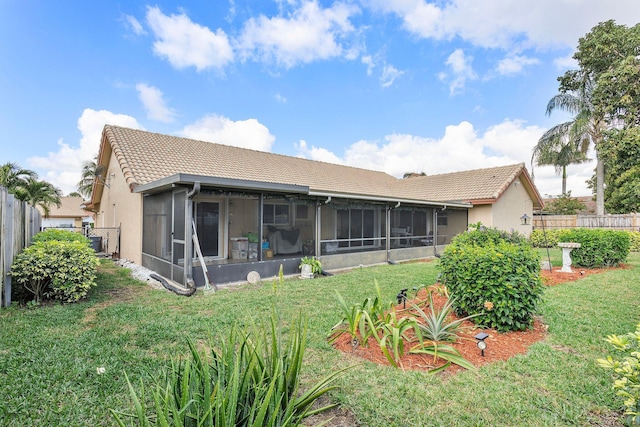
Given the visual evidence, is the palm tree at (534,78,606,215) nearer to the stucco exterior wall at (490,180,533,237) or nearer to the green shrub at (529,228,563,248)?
the green shrub at (529,228,563,248)

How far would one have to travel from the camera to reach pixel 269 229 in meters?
9.30

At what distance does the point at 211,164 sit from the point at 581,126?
22363 mm

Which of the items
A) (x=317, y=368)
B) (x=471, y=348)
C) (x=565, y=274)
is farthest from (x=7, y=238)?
(x=565, y=274)

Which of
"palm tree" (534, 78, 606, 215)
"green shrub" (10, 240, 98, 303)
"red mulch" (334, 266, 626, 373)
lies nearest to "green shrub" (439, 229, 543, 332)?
"red mulch" (334, 266, 626, 373)

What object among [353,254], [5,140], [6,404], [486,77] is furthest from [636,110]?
[5,140]

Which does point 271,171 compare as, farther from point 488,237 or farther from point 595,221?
point 595,221

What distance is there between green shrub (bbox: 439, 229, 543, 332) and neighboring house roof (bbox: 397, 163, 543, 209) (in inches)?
465

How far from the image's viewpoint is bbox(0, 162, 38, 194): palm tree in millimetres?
21406

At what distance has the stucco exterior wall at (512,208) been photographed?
52.0 feet

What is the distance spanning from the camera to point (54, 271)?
578 cm

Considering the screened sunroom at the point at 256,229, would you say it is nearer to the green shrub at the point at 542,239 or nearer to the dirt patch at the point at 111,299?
the dirt patch at the point at 111,299

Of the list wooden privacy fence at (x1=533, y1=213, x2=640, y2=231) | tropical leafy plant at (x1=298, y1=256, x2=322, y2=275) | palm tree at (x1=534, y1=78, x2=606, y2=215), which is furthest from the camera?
palm tree at (x1=534, y1=78, x2=606, y2=215)

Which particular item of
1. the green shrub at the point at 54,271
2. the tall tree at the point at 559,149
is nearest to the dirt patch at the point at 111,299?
the green shrub at the point at 54,271

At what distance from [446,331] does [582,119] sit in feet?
75.8
